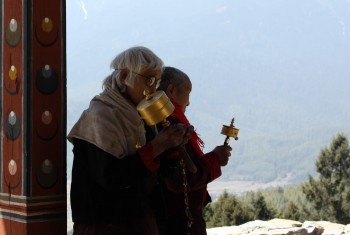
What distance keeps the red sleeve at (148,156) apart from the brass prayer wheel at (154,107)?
0.09m

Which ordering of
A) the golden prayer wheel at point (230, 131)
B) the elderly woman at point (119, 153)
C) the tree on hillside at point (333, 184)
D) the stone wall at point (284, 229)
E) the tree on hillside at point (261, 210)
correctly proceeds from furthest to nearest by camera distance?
1. the tree on hillside at point (333, 184)
2. the tree on hillside at point (261, 210)
3. the stone wall at point (284, 229)
4. the golden prayer wheel at point (230, 131)
5. the elderly woman at point (119, 153)

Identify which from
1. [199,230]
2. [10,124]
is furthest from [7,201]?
[199,230]

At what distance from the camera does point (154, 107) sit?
216cm

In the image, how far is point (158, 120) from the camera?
7.19ft

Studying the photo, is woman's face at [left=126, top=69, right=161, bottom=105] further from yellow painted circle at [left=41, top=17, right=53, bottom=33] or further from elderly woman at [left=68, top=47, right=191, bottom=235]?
yellow painted circle at [left=41, top=17, right=53, bottom=33]

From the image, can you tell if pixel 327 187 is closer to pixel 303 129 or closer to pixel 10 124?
pixel 10 124

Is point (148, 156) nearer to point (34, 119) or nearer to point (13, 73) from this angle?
point (34, 119)

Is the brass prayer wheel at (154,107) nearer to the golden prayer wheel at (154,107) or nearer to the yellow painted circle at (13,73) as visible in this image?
the golden prayer wheel at (154,107)

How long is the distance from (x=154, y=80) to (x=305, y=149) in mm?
66485

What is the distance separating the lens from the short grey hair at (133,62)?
2262mm

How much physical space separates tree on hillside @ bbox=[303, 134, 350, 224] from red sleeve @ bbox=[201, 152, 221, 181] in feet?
40.2

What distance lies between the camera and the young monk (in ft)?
8.31

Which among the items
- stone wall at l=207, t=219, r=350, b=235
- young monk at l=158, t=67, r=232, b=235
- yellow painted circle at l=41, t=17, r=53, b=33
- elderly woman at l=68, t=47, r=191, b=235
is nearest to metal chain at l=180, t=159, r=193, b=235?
young monk at l=158, t=67, r=232, b=235

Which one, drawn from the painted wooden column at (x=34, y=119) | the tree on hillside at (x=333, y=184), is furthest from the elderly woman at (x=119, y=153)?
the tree on hillside at (x=333, y=184)
